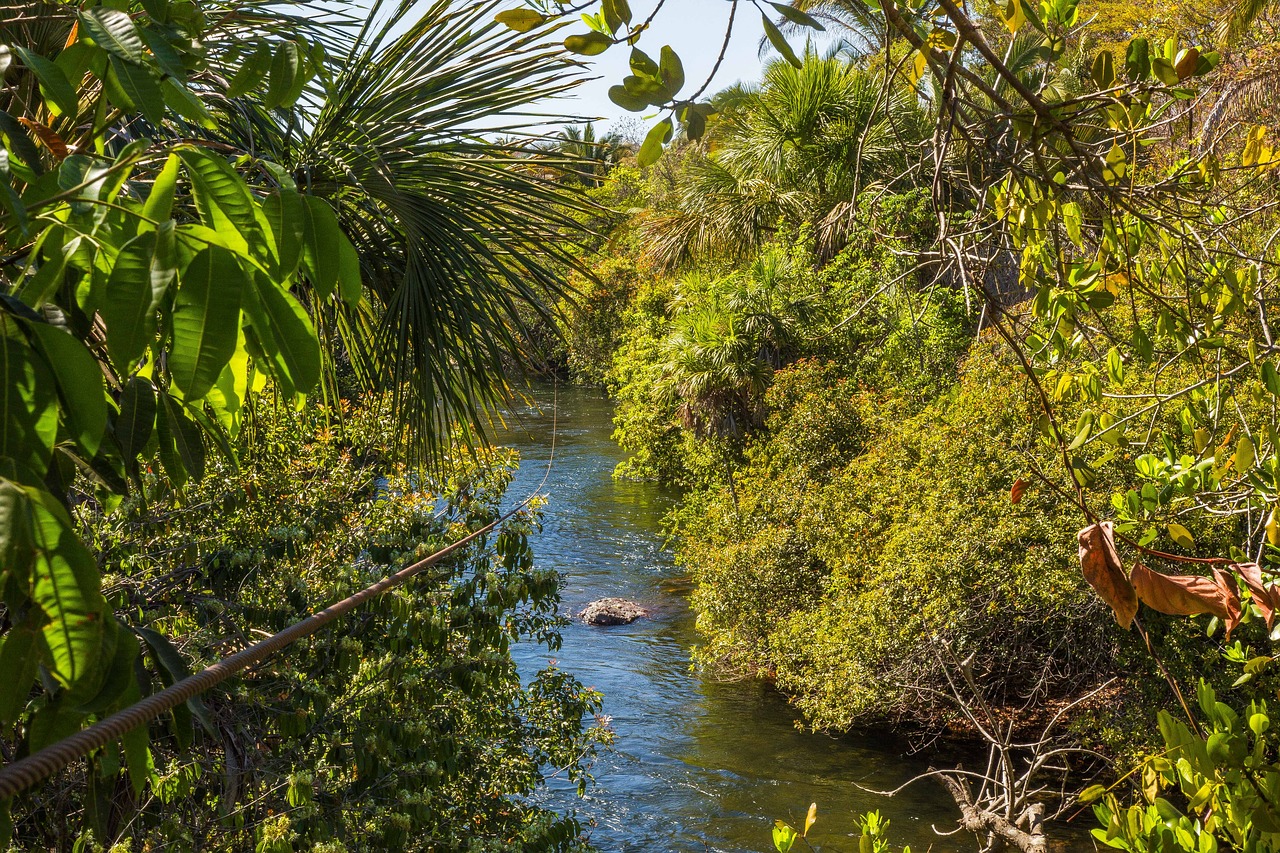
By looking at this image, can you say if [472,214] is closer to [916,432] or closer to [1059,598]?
[1059,598]

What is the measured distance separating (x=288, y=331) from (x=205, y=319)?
0.10 meters

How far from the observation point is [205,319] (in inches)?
37.3

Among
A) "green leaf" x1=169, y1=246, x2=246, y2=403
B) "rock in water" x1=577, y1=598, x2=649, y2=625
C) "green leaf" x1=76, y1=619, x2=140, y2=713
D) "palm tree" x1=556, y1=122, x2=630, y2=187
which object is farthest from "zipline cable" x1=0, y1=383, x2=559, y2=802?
"rock in water" x1=577, y1=598, x2=649, y2=625

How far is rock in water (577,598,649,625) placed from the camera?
12.6m

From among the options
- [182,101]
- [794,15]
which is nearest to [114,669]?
[182,101]

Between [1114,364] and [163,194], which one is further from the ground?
[163,194]

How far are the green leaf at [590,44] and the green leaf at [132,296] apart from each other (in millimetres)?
596

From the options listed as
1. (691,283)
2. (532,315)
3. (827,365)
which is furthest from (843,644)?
(691,283)

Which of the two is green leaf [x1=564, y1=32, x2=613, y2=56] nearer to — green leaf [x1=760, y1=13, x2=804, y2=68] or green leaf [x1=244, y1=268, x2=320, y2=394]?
green leaf [x1=760, y1=13, x2=804, y2=68]

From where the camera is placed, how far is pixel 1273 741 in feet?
22.6

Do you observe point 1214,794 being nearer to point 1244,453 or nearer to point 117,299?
point 1244,453

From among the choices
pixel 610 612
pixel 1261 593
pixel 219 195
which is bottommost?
pixel 610 612

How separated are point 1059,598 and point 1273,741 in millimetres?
1634

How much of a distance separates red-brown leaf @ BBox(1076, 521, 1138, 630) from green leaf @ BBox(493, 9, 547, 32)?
981 millimetres
